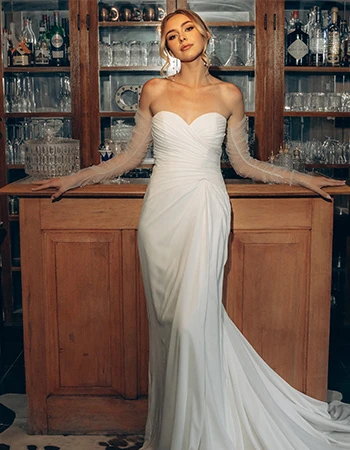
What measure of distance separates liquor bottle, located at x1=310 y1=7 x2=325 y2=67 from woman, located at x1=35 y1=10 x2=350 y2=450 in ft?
7.37

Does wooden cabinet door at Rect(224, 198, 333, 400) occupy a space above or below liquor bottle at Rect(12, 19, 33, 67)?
below

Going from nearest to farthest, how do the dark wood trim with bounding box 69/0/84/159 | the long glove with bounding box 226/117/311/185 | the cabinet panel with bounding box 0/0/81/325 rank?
the long glove with bounding box 226/117/311/185, the dark wood trim with bounding box 69/0/84/159, the cabinet panel with bounding box 0/0/81/325

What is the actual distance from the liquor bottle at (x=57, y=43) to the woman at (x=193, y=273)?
7.20 feet

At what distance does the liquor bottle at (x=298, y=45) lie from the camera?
509cm

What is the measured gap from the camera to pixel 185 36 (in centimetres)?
289

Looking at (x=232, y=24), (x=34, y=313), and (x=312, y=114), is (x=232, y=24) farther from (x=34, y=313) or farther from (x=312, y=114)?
(x=34, y=313)

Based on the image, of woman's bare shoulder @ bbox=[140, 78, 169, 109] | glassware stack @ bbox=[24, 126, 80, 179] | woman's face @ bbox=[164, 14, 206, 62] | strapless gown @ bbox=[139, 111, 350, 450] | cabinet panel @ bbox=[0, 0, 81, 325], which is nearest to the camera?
strapless gown @ bbox=[139, 111, 350, 450]

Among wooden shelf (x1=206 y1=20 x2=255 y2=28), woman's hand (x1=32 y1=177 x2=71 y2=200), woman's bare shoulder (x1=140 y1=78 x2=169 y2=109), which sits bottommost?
woman's hand (x1=32 y1=177 x2=71 y2=200)

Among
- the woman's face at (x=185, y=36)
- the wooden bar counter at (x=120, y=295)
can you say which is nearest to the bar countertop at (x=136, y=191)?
the wooden bar counter at (x=120, y=295)

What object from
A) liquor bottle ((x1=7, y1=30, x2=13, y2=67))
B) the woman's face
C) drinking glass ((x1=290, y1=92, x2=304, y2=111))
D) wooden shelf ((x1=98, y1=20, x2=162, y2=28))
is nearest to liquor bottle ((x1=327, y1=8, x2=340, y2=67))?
drinking glass ((x1=290, y1=92, x2=304, y2=111))

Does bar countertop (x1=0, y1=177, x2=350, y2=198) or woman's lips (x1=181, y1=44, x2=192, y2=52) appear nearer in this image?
woman's lips (x1=181, y1=44, x2=192, y2=52)

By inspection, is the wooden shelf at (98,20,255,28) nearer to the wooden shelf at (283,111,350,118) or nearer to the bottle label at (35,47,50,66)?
the bottle label at (35,47,50,66)

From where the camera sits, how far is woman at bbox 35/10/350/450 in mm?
2787

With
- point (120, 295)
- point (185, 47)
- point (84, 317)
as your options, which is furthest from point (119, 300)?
point (185, 47)
